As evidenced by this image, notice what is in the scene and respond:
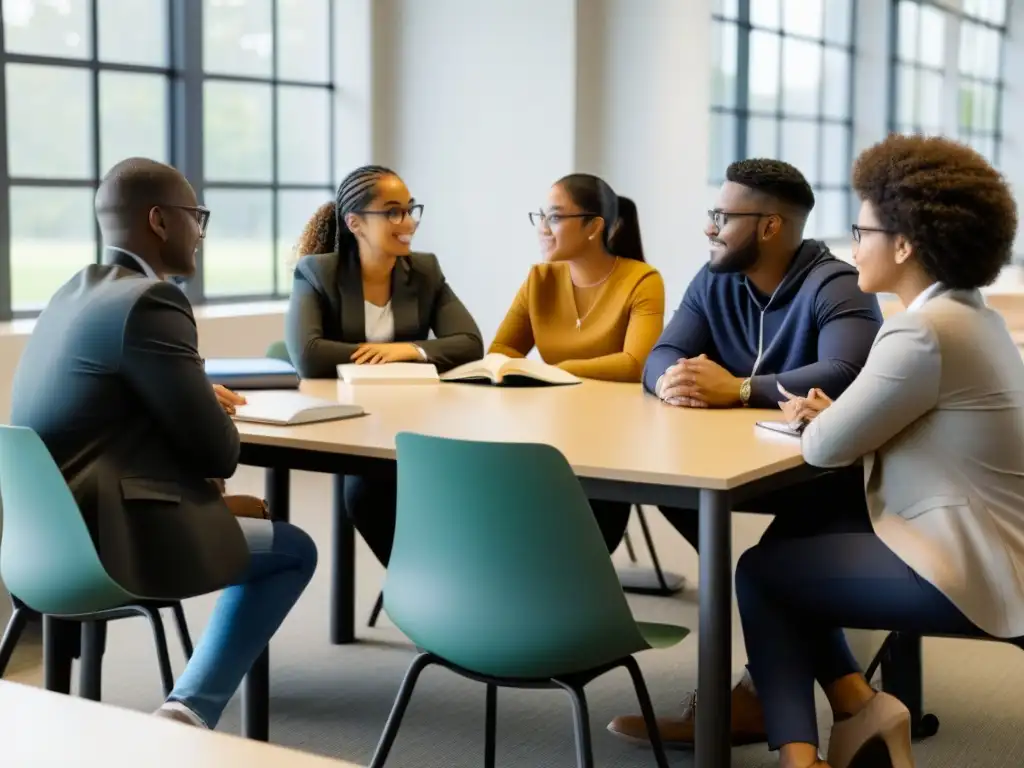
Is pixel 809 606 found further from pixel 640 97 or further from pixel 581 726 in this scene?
pixel 640 97

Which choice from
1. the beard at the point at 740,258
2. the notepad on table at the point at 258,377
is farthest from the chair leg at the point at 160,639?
the beard at the point at 740,258

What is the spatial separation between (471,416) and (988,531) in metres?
1.10

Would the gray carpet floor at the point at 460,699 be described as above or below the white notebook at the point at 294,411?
below

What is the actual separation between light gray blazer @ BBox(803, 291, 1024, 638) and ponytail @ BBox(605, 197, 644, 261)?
1.85 m

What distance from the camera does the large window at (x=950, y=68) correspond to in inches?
440

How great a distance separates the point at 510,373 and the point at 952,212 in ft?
4.53

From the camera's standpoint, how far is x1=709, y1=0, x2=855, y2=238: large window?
876 cm

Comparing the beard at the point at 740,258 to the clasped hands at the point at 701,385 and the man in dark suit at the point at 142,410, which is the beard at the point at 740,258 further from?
the man in dark suit at the point at 142,410

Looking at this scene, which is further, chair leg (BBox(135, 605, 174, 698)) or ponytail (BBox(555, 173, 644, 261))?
ponytail (BBox(555, 173, 644, 261))

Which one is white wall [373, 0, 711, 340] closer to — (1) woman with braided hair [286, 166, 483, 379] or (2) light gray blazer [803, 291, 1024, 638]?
(1) woman with braided hair [286, 166, 483, 379]

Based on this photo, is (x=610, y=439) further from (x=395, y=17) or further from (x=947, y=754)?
(x=395, y=17)

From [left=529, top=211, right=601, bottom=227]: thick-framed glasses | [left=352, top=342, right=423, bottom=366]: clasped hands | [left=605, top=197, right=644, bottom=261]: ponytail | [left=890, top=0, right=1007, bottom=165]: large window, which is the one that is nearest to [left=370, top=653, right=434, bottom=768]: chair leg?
[left=352, top=342, right=423, bottom=366]: clasped hands

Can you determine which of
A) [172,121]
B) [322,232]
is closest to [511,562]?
[322,232]

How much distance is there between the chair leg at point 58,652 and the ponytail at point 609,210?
74.0 inches
